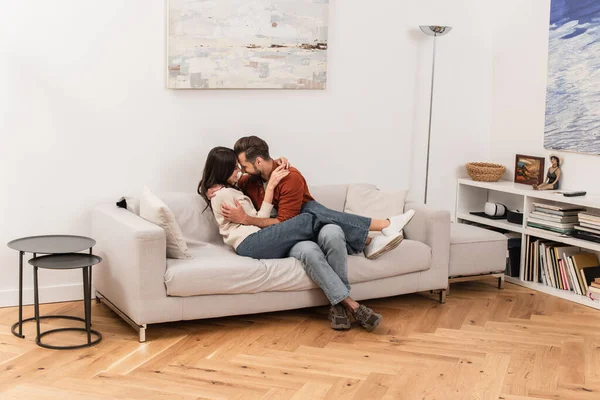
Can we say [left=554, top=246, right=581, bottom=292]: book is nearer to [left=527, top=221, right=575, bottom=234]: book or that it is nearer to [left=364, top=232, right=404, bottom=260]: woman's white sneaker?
[left=527, top=221, right=575, bottom=234]: book

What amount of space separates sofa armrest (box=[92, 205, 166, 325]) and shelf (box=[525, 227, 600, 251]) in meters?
2.50

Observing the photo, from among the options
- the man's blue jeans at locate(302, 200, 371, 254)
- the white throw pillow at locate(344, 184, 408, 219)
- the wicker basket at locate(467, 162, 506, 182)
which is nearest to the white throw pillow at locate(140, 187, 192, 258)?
the man's blue jeans at locate(302, 200, 371, 254)

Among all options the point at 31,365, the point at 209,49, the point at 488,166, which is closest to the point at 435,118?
the point at 488,166

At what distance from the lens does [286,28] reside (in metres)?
4.94

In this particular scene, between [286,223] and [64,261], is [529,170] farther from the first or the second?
[64,261]

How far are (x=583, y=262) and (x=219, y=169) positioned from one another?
2.38m

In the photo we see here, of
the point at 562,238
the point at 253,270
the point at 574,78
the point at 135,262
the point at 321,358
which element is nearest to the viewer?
the point at 321,358

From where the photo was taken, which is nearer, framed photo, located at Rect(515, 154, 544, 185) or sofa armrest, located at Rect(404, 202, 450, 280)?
sofa armrest, located at Rect(404, 202, 450, 280)

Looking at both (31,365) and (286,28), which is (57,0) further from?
(31,365)

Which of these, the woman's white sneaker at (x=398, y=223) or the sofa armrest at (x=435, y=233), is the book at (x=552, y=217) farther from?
the woman's white sneaker at (x=398, y=223)

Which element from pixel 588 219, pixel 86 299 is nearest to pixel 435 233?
pixel 588 219

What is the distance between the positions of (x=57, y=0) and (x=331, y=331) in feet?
7.71

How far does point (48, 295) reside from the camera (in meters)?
4.54

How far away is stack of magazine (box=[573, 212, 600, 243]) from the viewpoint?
4.73 meters
